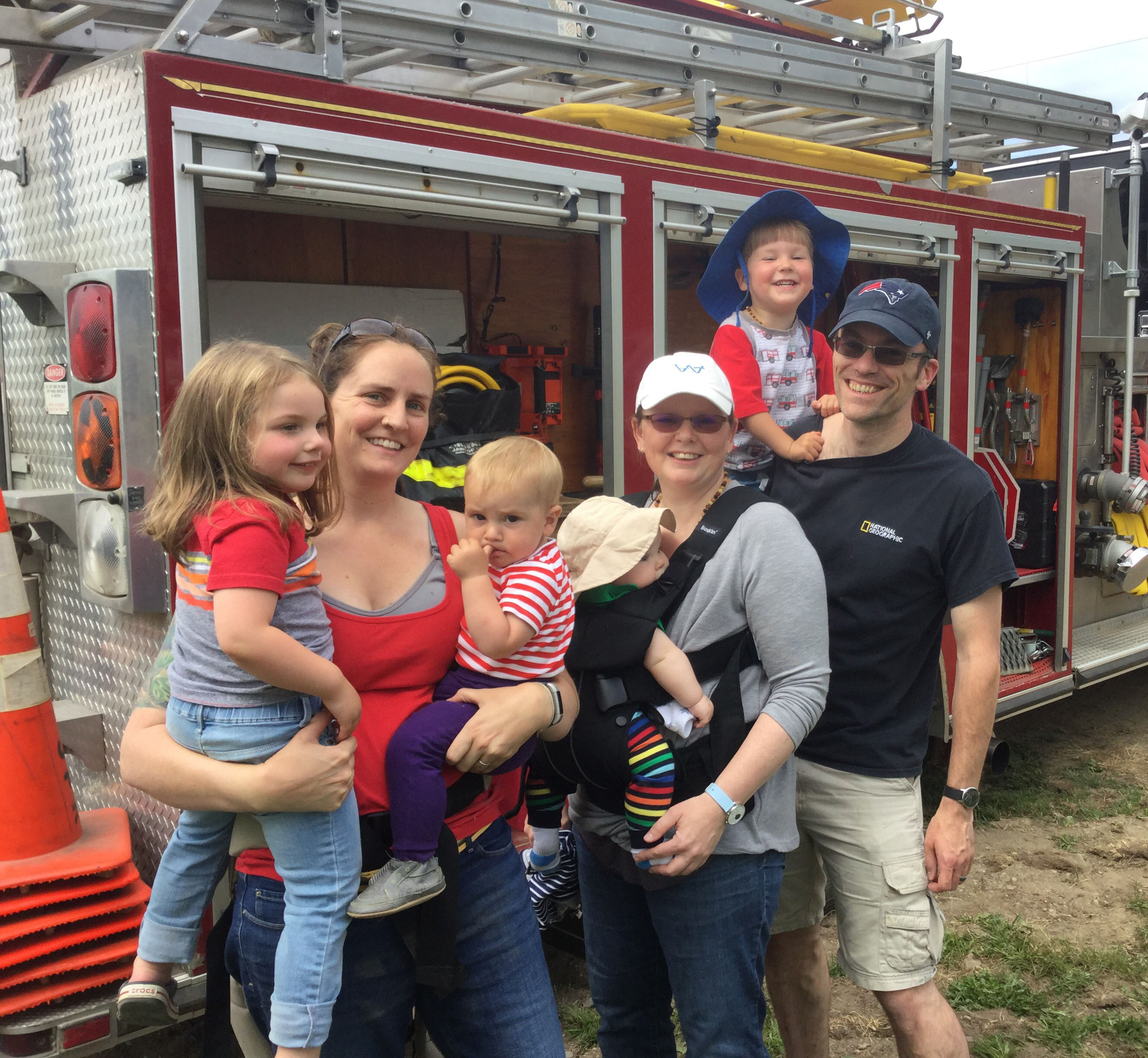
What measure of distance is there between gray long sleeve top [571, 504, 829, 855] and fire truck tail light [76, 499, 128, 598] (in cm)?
126

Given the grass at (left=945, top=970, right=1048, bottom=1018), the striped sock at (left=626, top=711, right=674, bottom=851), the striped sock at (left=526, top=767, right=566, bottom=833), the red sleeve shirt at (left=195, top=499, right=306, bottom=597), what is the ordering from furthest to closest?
the grass at (left=945, top=970, right=1048, bottom=1018), the striped sock at (left=526, top=767, right=566, bottom=833), the striped sock at (left=626, top=711, right=674, bottom=851), the red sleeve shirt at (left=195, top=499, right=306, bottom=597)

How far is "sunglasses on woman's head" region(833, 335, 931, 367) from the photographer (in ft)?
7.43

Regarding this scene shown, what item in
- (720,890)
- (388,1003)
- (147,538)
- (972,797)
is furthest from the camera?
(147,538)

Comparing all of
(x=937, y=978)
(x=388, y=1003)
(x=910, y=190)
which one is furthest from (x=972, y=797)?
(x=910, y=190)

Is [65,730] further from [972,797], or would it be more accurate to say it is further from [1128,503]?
[1128,503]

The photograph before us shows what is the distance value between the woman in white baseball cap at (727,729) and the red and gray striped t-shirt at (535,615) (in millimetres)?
165

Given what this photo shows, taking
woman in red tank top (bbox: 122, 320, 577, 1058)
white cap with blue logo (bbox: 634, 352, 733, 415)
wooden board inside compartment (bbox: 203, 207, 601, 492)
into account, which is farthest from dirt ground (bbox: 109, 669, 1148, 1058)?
wooden board inside compartment (bbox: 203, 207, 601, 492)

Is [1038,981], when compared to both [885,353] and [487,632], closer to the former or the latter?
[885,353]

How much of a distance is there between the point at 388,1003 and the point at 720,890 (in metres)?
0.58

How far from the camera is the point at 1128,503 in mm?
5117

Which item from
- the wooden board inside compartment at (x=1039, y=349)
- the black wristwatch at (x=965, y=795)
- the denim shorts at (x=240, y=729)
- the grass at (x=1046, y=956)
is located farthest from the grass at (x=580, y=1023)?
the wooden board inside compartment at (x=1039, y=349)

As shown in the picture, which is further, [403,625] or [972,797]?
[972,797]

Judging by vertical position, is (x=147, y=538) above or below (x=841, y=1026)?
above

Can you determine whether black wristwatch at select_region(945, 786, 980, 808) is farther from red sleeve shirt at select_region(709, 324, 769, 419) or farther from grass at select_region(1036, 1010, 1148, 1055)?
grass at select_region(1036, 1010, 1148, 1055)
